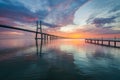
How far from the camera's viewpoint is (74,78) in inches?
300

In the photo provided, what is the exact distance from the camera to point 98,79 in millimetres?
7438

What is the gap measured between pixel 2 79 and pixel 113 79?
23.2 ft

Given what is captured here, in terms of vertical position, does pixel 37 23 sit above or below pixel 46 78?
above

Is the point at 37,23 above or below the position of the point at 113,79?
above

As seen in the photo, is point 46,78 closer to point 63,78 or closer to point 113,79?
point 63,78

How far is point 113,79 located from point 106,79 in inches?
19.2

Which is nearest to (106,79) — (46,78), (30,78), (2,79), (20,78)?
(46,78)

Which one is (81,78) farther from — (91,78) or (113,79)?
(113,79)

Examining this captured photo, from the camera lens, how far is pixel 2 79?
7297 mm

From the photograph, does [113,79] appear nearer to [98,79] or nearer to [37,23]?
[98,79]

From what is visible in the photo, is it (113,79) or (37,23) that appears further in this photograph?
(37,23)

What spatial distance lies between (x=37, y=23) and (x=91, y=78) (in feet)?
363

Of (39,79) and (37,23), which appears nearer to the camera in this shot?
(39,79)

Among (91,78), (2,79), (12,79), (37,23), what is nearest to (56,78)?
(91,78)
